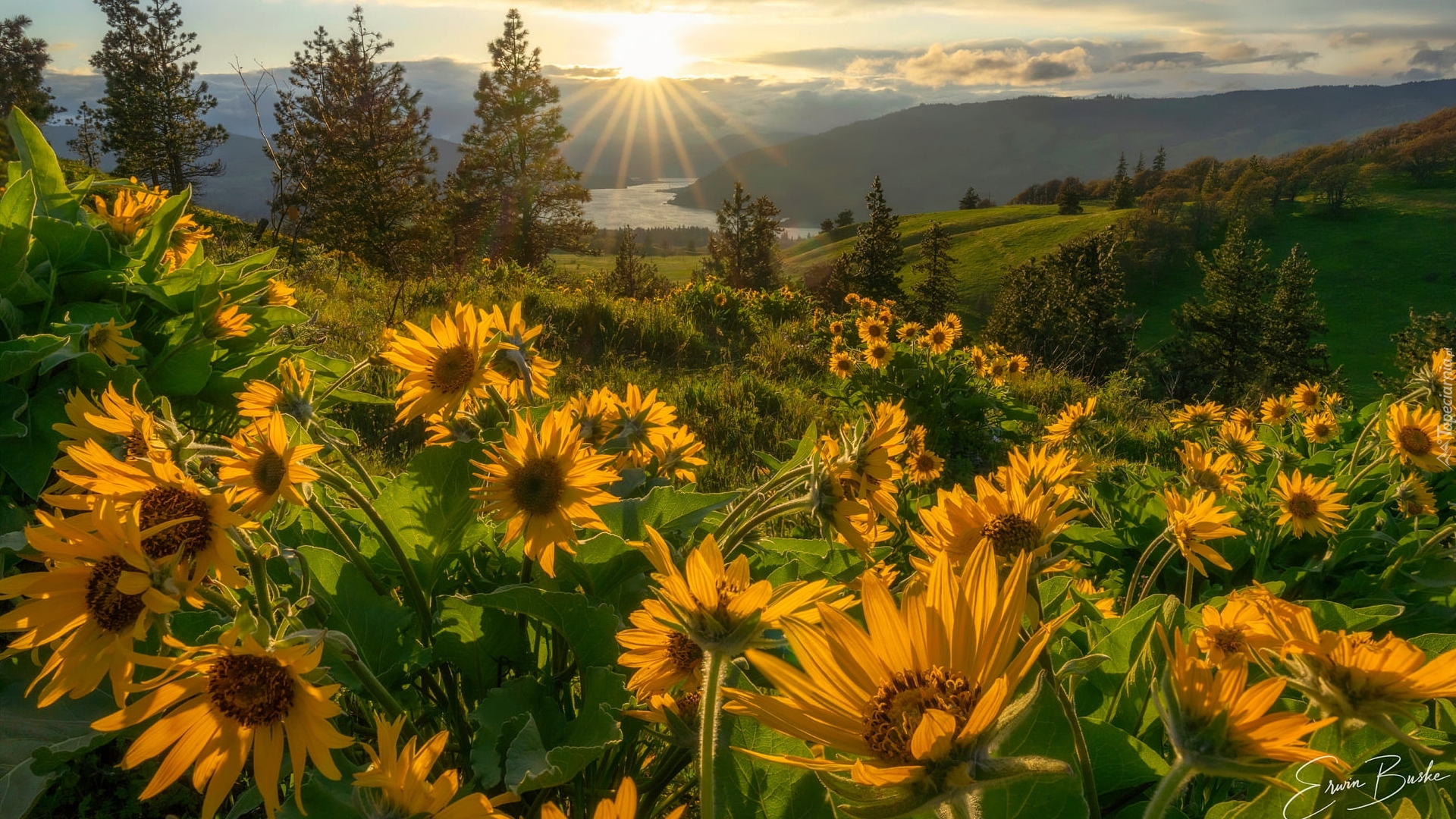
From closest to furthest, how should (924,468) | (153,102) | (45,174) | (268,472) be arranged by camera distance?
(268,472) < (45,174) < (924,468) < (153,102)

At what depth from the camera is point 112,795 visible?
1902 mm

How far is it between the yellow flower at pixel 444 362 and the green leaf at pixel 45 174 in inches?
58.9

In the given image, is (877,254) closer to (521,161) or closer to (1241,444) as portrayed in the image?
(521,161)

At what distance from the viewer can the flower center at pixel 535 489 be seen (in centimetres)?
124

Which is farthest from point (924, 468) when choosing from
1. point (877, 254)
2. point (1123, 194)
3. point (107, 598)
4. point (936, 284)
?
point (1123, 194)

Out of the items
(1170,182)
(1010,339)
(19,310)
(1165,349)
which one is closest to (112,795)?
(19,310)

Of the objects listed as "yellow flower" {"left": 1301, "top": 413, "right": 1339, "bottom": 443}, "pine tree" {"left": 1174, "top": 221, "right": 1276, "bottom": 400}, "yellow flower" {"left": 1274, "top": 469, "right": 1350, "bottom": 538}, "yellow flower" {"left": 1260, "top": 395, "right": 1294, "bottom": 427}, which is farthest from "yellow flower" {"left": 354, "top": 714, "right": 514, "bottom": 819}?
"pine tree" {"left": 1174, "top": 221, "right": 1276, "bottom": 400}

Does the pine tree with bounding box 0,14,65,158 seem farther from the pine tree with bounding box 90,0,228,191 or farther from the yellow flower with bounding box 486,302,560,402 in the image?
the yellow flower with bounding box 486,302,560,402

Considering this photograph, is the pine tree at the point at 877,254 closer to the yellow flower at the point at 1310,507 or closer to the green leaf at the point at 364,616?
the yellow flower at the point at 1310,507

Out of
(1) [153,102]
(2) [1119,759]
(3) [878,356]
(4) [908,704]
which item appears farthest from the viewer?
(1) [153,102]

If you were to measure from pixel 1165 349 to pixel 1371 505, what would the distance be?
47657 millimetres

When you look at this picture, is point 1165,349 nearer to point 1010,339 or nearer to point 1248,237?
point 1010,339

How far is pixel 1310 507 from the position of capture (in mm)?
2635

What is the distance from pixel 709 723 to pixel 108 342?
6.35ft
